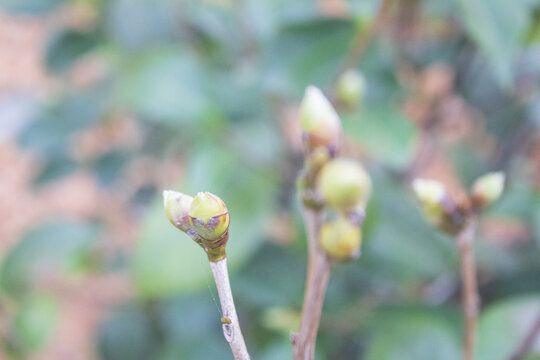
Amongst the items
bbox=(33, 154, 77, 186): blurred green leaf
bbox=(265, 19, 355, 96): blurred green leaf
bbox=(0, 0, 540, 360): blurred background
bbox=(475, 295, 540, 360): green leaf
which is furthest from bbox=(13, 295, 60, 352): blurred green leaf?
bbox=(475, 295, 540, 360): green leaf

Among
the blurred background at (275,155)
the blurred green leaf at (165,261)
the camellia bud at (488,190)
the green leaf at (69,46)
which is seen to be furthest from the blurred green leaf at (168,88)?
the camellia bud at (488,190)

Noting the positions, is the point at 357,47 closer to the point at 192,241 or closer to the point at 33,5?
the point at 192,241

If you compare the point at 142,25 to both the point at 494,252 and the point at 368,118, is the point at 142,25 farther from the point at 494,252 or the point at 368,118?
the point at 494,252

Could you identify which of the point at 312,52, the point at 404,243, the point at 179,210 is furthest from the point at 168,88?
the point at 179,210

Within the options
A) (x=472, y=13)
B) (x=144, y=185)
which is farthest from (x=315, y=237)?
(x=144, y=185)

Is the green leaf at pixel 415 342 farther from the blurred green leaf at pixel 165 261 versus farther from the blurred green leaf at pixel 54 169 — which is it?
the blurred green leaf at pixel 54 169

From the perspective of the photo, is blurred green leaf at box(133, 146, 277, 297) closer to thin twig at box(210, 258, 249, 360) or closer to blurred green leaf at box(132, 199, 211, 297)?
blurred green leaf at box(132, 199, 211, 297)

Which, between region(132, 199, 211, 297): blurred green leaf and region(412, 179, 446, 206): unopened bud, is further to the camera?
region(132, 199, 211, 297): blurred green leaf
